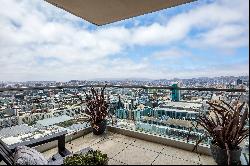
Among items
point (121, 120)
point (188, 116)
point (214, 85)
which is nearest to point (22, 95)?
point (121, 120)

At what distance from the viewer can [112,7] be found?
144 inches

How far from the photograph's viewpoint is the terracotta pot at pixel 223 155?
2.53m

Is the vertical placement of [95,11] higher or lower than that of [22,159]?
higher

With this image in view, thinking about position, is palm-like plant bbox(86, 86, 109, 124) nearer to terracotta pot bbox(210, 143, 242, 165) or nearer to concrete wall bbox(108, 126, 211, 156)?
concrete wall bbox(108, 126, 211, 156)

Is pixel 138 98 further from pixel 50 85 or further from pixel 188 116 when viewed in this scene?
pixel 50 85

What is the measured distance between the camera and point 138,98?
4656 mm

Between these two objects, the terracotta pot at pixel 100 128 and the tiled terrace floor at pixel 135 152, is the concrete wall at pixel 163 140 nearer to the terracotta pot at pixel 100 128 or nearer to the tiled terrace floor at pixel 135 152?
the tiled terrace floor at pixel 135 152

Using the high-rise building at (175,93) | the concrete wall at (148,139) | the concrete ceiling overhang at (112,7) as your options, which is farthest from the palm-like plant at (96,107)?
the concrete ceiling overhang at (112,7)

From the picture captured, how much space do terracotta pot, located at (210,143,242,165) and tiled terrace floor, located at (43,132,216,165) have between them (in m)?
0.12

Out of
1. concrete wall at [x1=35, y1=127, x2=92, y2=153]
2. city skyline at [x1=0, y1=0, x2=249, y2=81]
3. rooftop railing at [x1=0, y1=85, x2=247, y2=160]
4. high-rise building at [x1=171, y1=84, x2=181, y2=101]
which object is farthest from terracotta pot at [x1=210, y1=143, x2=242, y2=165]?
concrete wall at [x1=35, y1=127, x2=92, y2=153]

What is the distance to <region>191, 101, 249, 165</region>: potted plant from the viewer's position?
2.54 m

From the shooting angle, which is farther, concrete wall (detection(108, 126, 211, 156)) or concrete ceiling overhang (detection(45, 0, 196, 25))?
concrete ceiling overhang (detection(45, 0, 196, 25))

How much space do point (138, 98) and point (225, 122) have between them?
221 centimetres

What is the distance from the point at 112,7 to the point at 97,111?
6.79ft
